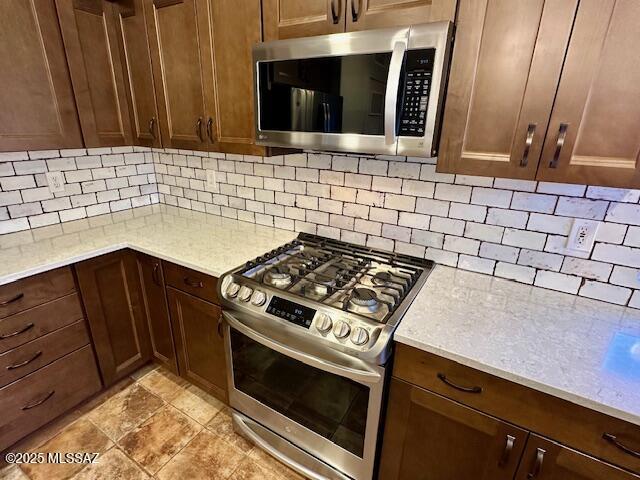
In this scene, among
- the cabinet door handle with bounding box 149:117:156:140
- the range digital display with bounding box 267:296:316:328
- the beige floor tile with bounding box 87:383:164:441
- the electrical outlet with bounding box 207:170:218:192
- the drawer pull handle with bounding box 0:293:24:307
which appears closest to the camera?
the range digital display with bounding box 267:296:316:328

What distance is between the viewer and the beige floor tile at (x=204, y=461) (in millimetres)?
1529

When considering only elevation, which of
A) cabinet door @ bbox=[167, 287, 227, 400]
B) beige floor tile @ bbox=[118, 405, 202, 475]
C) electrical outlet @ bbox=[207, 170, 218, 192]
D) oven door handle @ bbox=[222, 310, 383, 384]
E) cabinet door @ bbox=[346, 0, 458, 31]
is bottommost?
beige floor tile @ bbox=[118, 405, 202, 475]

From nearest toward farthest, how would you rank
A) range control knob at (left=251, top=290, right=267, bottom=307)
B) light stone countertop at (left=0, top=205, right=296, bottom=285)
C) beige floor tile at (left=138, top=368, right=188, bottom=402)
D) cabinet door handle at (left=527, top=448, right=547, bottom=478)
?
cabinet door handle at (left=527, top=448, right=547, bottom=478) → range control knob at (left=251, top=290, right=267, bottom=307) → light stone countertop at (left=0, top=205, right=296, bottom=285) → beige floor tile at (left=138, top=368, right=188, bottom=402)

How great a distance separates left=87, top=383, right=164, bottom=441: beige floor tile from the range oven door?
0.63m

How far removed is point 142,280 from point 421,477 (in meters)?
1.65

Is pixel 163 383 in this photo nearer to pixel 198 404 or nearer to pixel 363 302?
pixel 198 404

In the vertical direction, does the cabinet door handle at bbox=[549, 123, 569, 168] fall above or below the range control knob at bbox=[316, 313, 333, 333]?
above

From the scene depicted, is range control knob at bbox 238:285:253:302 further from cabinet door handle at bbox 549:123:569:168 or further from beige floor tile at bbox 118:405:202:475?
cabinet door handle at bbox 549:123:569:168

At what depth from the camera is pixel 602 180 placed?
918 millimetres

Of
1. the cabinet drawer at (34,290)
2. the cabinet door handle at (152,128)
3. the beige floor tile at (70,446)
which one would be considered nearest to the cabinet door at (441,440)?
the beige floor tile at (70,446)

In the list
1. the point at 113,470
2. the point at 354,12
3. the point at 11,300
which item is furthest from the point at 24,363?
the point at 354,12

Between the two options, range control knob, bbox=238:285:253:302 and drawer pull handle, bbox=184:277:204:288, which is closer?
range control knob, bbox=238:285:253:302

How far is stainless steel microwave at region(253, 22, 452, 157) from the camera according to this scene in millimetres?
1010

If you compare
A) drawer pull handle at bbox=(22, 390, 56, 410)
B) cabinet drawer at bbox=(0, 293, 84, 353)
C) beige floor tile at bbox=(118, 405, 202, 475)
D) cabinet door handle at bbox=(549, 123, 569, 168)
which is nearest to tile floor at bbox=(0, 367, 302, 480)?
beige floor tile at bbox=(118, 405, 202, 475)
